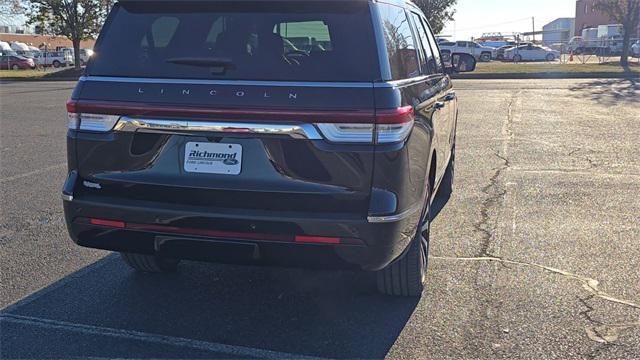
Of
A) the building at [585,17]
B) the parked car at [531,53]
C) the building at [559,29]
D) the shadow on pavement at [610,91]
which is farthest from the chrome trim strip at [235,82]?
the building at [559,29]

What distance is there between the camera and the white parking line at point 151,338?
355 centimetres

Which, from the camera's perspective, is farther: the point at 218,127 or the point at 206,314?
the point at 206,314

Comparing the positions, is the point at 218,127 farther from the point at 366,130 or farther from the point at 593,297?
the point at 593,297

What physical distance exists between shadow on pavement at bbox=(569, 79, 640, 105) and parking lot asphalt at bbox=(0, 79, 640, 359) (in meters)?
11.2

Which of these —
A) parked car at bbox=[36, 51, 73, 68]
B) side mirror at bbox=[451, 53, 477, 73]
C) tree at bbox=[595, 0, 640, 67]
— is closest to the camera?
side mirror at bbox=[451, 53, 477, 73]

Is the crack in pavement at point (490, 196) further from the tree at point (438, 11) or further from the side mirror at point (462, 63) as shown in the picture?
the tree at point (438, 11)

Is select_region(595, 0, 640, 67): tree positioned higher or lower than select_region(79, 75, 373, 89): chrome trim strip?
higher

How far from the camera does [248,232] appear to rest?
338 centimetres

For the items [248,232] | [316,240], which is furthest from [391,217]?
[248,232]

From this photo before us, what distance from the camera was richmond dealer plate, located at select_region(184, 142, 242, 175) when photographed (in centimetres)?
338

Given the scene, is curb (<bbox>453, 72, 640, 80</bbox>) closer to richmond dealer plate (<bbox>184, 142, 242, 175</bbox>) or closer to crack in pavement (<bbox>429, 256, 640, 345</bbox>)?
crack in pavement (<bbox>429, 256, 640, 345</bbox>)

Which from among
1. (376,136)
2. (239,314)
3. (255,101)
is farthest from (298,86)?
(239,314)

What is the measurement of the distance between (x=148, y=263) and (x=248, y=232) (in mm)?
1511

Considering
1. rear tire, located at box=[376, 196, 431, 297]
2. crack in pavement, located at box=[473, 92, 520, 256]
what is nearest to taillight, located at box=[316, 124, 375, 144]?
rear tire, located at box=[376, 196, 431, 297]
